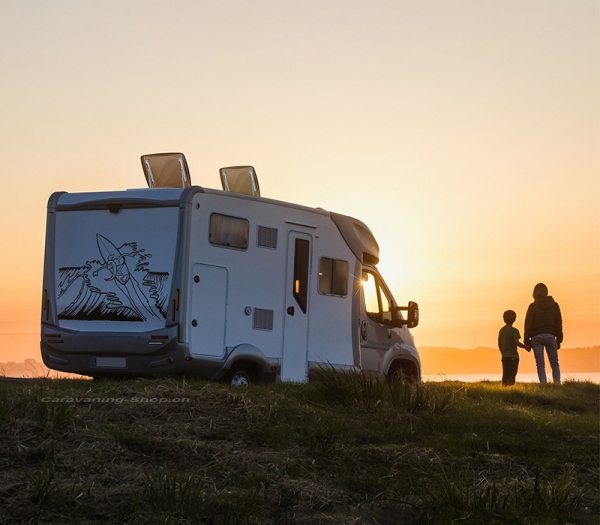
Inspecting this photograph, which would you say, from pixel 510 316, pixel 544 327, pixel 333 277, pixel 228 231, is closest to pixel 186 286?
pixel 228 231

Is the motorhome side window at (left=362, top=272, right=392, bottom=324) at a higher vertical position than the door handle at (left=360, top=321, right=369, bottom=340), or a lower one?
higher

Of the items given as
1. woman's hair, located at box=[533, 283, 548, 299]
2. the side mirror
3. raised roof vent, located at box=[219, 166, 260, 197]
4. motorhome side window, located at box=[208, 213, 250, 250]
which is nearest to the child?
woman's hair, located at box=[533, 283, 548, 299]

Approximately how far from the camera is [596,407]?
43.3 ft

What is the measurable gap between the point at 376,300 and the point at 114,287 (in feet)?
15.3

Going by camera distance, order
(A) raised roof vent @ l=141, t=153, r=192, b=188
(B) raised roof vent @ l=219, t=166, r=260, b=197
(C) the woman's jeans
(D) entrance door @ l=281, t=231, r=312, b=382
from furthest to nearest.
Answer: (C) the woman's jeans, (B) raised roof vent @ l=219, t=166, r=260, b=197, (A) raised roof vent @ l=141, t=153, r=192, b=188, (D) entrance door @ l=281, t=231, r=312, b=382

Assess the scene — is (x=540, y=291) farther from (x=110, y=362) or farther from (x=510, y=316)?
(x=110, y=362)

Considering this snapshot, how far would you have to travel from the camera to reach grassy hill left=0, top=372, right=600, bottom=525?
634cm

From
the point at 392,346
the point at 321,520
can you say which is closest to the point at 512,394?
the point at 392,346

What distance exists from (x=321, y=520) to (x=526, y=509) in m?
1.71

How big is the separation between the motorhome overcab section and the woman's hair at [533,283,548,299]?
5.33 meters

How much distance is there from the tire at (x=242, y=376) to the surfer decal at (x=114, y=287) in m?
1.42

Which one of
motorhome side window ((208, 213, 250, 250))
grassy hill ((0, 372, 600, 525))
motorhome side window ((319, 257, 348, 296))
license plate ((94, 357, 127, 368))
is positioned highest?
motorhome side window ((208, 213, 250, 250))

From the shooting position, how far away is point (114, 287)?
11.8 metres

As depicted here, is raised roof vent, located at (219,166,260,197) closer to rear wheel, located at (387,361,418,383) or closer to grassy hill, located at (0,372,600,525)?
rear wheel, located at (387,361,418,383)
